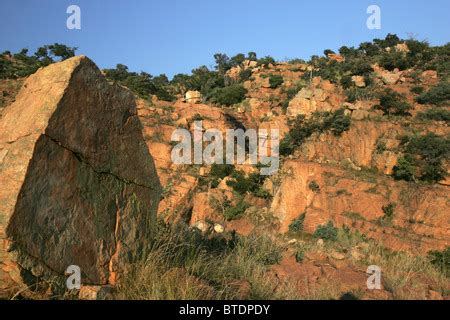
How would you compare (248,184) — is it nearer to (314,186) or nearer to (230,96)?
(314,186)

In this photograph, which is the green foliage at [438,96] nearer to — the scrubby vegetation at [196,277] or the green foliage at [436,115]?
the green foliage at [436,115]

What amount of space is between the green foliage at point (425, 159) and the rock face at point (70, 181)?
20.9m

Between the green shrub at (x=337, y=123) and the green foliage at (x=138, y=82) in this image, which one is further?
the green foliage at (x=138, y=82)

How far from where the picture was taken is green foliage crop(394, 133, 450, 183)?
22.5 m

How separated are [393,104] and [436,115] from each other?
2.48 m

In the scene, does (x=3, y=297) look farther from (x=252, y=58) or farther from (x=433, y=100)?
(x=252, y=58)

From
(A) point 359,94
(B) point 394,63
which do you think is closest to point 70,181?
(A) point 359,94

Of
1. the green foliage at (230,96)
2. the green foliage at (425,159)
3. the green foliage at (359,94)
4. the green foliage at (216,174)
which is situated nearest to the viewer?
the green foliage at (425,159)

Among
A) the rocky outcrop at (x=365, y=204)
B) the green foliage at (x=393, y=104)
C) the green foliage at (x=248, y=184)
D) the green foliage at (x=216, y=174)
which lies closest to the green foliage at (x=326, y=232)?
the rocky outcrop at (x=365, y=204)

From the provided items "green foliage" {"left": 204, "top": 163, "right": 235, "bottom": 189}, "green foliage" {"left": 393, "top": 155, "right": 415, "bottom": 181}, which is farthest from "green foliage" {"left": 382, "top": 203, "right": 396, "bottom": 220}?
"green foliage" {"left": 204, "top": 163, "right": 235, "bottom": 189}

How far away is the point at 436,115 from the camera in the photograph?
26906mm

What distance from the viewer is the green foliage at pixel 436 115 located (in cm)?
2656

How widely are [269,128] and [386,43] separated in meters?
22.8

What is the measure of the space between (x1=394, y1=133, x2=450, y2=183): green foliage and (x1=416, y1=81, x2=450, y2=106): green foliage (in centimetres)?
560
